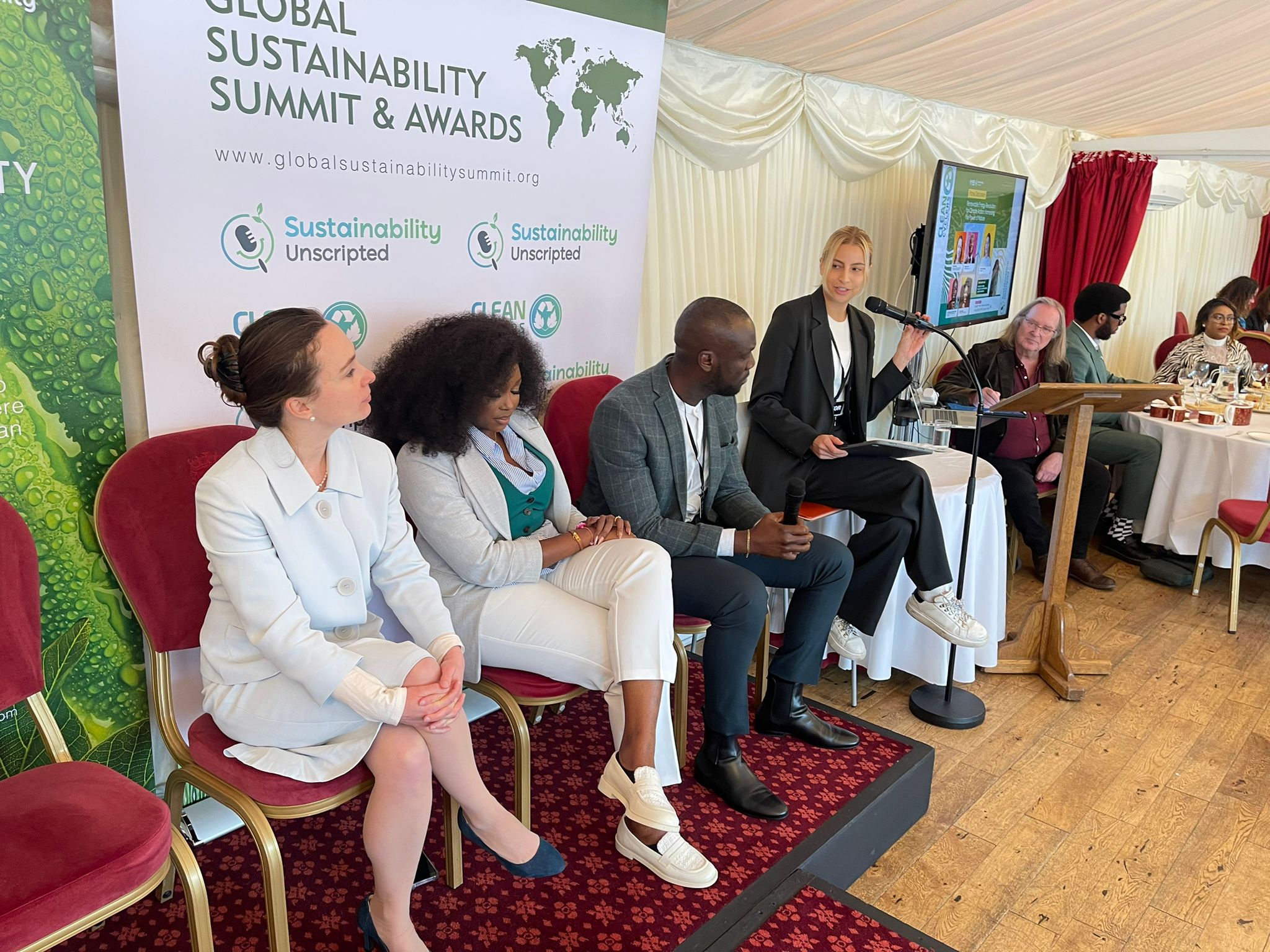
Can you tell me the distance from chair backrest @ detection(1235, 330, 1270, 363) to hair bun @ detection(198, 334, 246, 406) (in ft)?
20.2

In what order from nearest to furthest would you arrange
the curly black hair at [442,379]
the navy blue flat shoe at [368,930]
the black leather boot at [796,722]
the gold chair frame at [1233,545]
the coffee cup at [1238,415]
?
1. the navy blue flat shoe at [368,930]
2. the curly black hair at [442,379]
3. the black leather boot at [796,722]
4. the gold chair frame at [1233,545]
5. the coffee cup at [1238,415]

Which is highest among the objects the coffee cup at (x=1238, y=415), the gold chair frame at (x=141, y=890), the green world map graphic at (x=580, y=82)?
the green world map graphic at (x=580, y=82)

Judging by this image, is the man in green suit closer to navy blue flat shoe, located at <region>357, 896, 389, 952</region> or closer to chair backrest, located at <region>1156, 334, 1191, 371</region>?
chair backrest, located at <region>1156, 334, 1191, 371</region>

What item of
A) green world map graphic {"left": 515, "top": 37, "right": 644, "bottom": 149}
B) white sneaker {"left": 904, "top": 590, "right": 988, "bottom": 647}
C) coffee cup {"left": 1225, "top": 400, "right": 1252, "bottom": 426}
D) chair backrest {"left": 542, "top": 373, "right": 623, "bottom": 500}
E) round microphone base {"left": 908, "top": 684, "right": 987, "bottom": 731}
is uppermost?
green world map graphic {"left": 515, "top": 37, "right": 644, "bottom": 149}

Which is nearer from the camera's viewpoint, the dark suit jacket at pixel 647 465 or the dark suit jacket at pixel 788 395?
the dark suit jacket at pixel 647 465

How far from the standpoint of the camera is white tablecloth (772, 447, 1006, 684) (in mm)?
3191

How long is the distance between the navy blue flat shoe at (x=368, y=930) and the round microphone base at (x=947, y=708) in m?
1.96

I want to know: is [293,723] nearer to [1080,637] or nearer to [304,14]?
[304,14]

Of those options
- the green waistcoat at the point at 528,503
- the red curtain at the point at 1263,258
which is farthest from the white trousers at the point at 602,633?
the red curtain at the point at 1263,258

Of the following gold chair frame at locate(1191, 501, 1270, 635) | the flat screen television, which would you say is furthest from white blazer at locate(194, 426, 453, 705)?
gold chair frame at locate(1191, 501, 1270, 635)

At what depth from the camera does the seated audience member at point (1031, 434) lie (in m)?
4.36

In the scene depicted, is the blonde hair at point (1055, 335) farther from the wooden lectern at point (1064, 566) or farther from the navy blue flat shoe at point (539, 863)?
the navy blue flat shoe at point (539, 863)

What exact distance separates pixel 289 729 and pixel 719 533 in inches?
47.7

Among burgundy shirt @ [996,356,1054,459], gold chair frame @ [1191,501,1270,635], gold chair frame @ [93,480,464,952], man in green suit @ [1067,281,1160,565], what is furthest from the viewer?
man in green suit @ [1067,281,1160,565]
